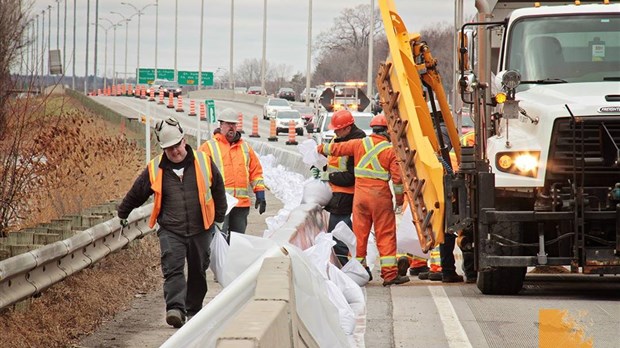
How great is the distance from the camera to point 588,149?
38.1 ft

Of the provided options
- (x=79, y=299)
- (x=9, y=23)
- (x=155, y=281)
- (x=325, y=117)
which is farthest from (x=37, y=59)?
(x=325, y=117)

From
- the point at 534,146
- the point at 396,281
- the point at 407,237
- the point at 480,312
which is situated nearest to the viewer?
the point at 480,312

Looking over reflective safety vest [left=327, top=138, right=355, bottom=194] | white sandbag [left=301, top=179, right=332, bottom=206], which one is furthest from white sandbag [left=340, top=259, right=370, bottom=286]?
white sandbag [left=301, top=179, right=332, bottom=206]

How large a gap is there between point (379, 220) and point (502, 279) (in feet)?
5.82

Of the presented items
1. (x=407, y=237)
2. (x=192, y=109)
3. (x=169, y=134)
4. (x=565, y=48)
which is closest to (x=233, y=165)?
(x=407, y=237)

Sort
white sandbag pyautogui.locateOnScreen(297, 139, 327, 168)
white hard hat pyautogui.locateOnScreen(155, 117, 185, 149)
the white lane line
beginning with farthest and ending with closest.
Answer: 1. white sandbag pyautogui.locateOnScreen(297, 139, 327, 168)
2. white hard hat pyautogui.locateOnScreen(155, 117, 185, 149)
3. the white lane line

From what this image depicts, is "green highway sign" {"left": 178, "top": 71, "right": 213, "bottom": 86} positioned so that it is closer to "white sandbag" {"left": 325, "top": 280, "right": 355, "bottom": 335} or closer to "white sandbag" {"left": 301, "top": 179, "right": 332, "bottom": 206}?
"white sandbag" {"left": 301, "top": 179, "right": 332, "bottom": 206}

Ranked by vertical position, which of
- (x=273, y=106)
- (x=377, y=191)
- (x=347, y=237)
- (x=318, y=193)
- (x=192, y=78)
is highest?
(x=192, y=78)

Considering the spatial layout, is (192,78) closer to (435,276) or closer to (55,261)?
(435,276)

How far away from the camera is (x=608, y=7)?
12977 mm

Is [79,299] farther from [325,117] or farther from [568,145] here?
[325,117]

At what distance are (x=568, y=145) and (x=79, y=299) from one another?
15.2ft

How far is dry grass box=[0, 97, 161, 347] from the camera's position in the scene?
10.5 m

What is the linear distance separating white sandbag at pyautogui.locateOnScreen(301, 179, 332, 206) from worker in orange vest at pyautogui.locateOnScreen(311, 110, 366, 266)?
19 centimetres
